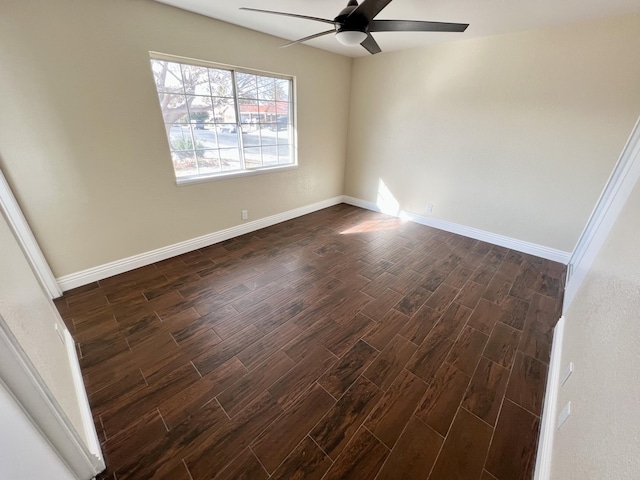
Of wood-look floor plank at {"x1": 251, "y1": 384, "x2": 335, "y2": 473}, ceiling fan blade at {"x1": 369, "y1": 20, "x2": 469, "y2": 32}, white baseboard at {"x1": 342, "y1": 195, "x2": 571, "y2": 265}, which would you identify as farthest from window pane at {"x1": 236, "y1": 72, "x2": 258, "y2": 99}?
wood-look floor plank at {"x1": 251, "y1": 384, "x2": 335, "y2": 473}

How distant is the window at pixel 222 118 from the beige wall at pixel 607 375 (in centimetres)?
334

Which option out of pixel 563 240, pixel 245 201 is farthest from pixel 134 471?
pixel 563 240

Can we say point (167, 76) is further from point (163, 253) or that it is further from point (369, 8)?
point (369, 8)

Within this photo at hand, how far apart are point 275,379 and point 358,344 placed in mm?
632

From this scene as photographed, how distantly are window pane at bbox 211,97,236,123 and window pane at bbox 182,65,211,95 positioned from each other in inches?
5.1

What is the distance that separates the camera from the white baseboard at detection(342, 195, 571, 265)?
3.12 metres

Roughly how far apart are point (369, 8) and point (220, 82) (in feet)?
6.55

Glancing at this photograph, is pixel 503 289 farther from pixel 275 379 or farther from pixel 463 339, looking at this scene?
pixel 275 379

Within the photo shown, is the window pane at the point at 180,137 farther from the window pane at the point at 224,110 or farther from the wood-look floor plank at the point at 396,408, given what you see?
the wood-look floor plank at the point at 396,408

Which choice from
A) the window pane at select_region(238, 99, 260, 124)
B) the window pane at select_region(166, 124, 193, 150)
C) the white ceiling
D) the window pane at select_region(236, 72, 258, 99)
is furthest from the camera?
the window pane at select_region(238, 99, 260, 124)

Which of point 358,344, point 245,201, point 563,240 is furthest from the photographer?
point 245,201

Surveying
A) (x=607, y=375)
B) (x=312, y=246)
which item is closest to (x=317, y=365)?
(x=607, y=375)

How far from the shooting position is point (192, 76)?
271 cm

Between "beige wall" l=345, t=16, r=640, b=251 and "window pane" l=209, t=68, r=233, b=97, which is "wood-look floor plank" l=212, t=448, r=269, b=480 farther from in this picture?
"beige wall" l=345, t=16, r=640, b=251
